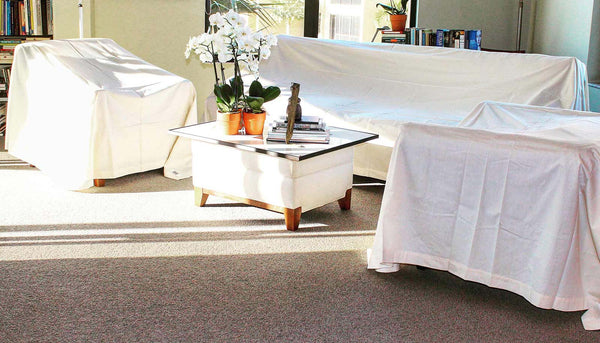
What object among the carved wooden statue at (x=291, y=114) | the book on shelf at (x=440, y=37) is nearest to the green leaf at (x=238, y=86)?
the carved wooden statue at (x=291, y=114)

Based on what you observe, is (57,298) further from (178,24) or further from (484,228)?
(178,24)

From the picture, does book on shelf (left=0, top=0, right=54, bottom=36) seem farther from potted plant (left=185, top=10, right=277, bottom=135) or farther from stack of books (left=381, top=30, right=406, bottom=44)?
stack of books (left=381, top=30, right=406, bottom=44)

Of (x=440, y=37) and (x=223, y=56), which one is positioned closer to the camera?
(x=223, y=56)

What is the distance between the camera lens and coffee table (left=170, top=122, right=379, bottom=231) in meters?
3.20

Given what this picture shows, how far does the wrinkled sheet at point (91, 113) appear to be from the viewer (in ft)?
12.6

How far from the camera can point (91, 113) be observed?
3.79 meters

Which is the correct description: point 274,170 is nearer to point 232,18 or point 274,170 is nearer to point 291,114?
point 291,114

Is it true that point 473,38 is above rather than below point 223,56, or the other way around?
above

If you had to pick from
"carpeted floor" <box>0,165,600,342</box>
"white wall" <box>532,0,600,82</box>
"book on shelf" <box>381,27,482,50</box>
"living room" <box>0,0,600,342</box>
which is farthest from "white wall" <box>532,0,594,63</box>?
"carpeted floor" <box>0,165,600,342</box>

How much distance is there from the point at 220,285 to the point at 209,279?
75 millimetres

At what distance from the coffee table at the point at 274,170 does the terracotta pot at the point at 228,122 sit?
0.04 m

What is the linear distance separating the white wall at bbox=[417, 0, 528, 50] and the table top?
2547 mm

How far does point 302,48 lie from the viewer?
16.2 ft

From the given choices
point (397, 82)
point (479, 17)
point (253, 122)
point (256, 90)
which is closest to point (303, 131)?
point (253, 122)
